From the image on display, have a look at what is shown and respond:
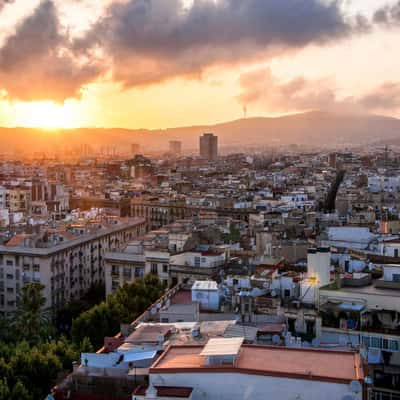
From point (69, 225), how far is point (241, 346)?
33964 millimetres

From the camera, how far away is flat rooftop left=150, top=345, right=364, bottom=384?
14.3 m

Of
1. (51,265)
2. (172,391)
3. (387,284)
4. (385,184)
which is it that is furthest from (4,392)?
(385,184)

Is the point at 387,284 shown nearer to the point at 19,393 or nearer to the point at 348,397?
the point at 348,397

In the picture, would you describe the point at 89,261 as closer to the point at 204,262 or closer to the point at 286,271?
the point at 204,262

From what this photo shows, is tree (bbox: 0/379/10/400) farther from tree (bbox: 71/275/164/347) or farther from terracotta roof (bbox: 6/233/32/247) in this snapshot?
terracotta roof (bbox: 6/233/32/247)

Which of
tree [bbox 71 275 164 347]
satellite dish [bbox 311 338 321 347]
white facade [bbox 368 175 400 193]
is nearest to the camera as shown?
satellite dish [bbox 311 338 321 347]

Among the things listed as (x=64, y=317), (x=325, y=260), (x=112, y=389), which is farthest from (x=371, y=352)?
(x=64, y=317)

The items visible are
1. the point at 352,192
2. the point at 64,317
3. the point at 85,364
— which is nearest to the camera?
the point at 85,364

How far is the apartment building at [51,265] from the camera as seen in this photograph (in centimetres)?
4100

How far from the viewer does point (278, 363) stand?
15086 millimetres

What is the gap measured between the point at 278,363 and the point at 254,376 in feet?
3.42

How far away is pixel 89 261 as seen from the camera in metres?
46.0

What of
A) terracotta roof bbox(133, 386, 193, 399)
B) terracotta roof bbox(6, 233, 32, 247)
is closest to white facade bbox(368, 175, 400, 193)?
terracotta roof bbox(6, 233, 32, 247)

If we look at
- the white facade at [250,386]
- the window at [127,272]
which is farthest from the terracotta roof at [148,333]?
the window at [127,272]
